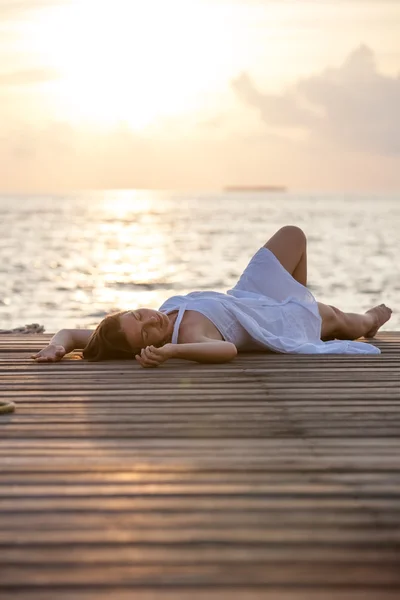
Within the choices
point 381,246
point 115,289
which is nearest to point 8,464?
point 115,289

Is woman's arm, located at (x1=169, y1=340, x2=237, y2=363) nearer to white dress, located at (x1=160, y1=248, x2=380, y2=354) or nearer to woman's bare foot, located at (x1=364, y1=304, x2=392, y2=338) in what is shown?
white dress, located at (x1=160, y1=248, x2=380, y2=354)

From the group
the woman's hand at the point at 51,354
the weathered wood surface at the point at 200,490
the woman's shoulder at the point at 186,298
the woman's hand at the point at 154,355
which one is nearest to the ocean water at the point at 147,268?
the woman's shoulder at the point at 186,298

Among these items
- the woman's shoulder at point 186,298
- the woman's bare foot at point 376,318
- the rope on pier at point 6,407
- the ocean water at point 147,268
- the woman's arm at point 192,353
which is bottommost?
the ocean water at point 147,268

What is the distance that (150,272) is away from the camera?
26.2m

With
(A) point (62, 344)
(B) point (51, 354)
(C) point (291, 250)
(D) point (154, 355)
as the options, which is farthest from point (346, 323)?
(B) point (51, 354)

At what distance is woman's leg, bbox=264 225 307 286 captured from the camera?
590 centimetres

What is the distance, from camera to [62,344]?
17.0ft

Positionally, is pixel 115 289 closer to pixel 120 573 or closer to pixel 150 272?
pixel 150 272

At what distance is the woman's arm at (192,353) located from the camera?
473 cm

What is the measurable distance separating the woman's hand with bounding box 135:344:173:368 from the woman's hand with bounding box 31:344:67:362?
50 cm

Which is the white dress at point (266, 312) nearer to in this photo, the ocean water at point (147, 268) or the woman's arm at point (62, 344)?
the woman's arm at point (62, 344)

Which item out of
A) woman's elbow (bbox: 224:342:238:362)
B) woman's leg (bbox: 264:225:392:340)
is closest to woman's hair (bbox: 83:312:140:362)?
woman's elbow (bbox: 224:342:238:362)

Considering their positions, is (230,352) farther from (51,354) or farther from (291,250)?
(291,250)

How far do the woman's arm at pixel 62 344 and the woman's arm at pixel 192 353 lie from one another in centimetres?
45
